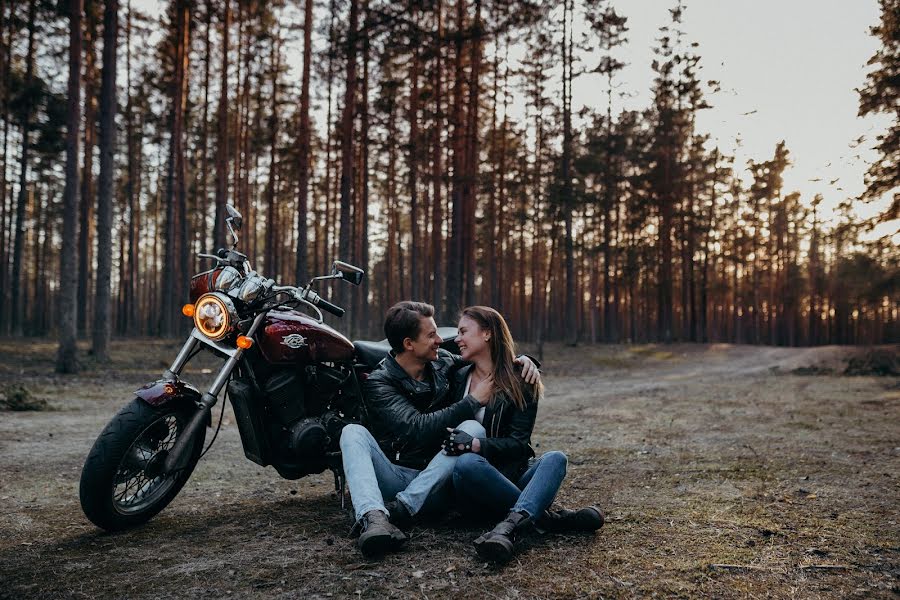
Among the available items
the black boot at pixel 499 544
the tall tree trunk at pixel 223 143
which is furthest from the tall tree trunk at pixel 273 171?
the black boot at pixel 499 544

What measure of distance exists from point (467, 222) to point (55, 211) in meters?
23.5

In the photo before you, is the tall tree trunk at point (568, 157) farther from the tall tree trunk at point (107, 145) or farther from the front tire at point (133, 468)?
the front tire at point (133, 468)

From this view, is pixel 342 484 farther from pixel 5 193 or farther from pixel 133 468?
pixel 5 193

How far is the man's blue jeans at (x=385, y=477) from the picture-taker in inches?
124

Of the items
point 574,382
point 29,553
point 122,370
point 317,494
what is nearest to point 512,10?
point 574,382

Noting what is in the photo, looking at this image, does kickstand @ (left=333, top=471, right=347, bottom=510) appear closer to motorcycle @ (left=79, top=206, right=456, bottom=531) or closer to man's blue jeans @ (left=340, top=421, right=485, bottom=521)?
motorcycle @ (left=79, top=206, right=456, bottom=531)

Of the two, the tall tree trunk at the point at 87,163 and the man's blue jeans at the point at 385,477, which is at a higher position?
the tall tree trunk at the point at 87,163

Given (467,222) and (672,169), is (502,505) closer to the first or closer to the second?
(467,222)

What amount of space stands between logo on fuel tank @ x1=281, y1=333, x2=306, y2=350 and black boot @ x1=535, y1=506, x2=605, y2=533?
1.58m

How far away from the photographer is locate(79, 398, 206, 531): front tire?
10.3 feet

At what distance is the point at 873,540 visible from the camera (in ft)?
10.5

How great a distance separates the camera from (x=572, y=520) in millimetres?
3295

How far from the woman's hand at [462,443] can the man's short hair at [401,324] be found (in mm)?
613

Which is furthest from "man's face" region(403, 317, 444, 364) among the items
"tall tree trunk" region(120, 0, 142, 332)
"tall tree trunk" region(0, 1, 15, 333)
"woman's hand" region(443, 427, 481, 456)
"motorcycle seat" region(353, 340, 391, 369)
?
"tall tree trunk" region(120, 0, 142, 332)
